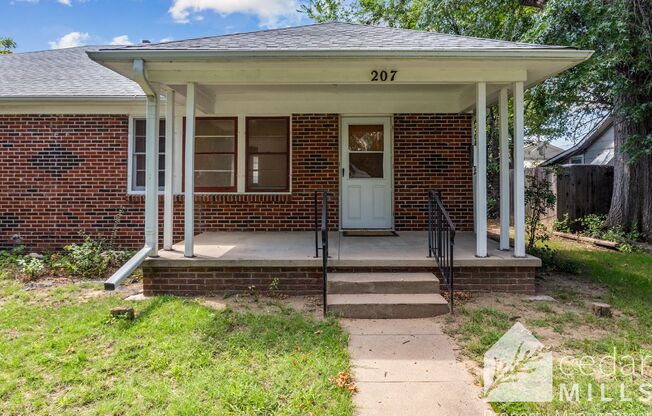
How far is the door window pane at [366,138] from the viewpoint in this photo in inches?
277

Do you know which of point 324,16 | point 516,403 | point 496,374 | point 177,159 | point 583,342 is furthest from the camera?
point 324,16

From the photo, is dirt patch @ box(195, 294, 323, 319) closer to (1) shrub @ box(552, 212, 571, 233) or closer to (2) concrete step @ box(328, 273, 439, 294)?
(2) concrete step @ box(328, 273, 439, 294)

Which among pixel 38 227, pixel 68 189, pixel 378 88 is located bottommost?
pixel 38 227

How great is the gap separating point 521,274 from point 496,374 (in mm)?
2205

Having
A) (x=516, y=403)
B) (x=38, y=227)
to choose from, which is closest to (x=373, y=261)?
(x=516, y=403)

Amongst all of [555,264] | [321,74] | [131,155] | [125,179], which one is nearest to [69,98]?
[131,155]

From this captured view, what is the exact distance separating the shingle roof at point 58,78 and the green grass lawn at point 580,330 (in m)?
6.37

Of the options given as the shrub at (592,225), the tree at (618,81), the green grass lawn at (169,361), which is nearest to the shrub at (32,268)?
the green grass lawn at (169,361)

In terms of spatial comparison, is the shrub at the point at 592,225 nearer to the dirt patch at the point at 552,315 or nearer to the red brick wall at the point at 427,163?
the red brick wall at the point at 427,163

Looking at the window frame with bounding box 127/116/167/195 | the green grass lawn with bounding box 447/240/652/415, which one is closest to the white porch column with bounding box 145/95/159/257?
the window frame with bounding box 127/116/167/195

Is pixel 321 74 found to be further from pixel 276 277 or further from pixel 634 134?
pixel 634 134

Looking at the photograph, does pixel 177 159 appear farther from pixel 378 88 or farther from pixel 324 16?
pixel 324 16

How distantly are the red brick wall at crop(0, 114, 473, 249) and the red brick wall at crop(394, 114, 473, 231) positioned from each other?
0.06 ft

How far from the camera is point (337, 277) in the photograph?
4352 mm
